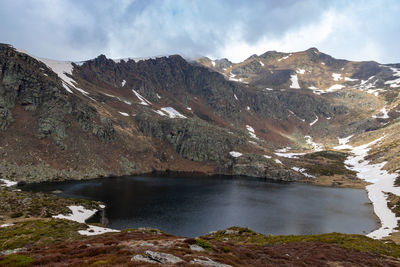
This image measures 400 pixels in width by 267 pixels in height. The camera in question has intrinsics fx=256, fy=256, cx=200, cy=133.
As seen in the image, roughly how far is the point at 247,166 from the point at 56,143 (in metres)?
121

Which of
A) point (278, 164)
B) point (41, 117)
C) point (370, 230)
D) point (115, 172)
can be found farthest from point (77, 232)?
point (278, 164)

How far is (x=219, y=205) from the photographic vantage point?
9669 cm

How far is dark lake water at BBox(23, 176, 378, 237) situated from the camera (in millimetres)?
74562

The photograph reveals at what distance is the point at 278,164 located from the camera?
18538 centimetres

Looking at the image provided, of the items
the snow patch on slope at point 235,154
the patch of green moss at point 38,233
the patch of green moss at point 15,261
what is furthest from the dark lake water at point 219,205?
the snow patch on slope at point 235,154

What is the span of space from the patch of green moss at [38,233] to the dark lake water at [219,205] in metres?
18.8

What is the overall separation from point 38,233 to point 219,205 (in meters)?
64.6

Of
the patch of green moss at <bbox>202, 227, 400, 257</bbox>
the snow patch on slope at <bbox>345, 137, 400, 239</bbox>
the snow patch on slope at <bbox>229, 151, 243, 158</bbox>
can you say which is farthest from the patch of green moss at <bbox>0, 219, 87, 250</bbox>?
the snow patch on slope at <bbox>229, 151, 243, 158</bbox>

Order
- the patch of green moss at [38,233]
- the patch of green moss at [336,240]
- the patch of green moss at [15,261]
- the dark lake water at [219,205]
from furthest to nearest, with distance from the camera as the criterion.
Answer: the dark lake water at [219,205] → the patch of green moss at [336,240] → the patch of green moss at [38,233] → the patch of green moss at [15,261]

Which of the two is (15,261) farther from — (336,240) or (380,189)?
(380,189)

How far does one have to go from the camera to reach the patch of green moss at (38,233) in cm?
3833

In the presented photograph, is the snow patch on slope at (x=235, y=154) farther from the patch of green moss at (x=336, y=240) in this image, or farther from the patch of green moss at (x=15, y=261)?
the patch of green moss at (x=15, y=261)

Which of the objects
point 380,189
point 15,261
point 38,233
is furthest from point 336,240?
point 380,189

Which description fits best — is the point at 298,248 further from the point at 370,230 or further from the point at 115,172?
the point at 115,172
